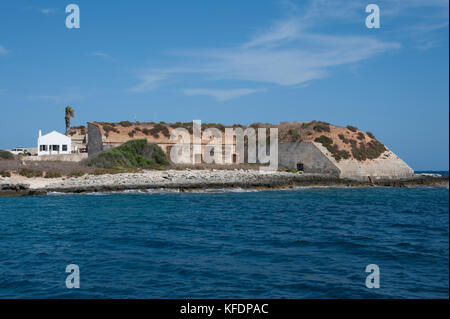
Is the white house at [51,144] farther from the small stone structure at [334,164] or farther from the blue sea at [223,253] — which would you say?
the blue sea at [223,253]

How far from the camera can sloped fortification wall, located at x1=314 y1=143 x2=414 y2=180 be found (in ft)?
179

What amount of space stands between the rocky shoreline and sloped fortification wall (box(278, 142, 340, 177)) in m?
4.76

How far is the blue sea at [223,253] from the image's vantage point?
352 inches

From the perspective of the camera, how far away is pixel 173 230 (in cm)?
1642

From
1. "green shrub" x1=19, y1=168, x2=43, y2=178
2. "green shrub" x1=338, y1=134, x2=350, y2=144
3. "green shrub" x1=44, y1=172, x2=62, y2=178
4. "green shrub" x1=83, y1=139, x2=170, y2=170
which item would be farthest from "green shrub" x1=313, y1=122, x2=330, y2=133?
"green shrub" x1=19, y1=168, x2=43, y2=178

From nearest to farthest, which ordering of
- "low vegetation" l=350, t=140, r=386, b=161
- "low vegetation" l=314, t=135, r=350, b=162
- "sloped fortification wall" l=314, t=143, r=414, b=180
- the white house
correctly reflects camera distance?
1. "sloped fortification wall" l=314, t=143, r=414, b=180
2. "low vegetation" l=314, t=135, r=350, b=162
3. the white house
4. "low vegetation" l=350, t=140, r=386, b=161

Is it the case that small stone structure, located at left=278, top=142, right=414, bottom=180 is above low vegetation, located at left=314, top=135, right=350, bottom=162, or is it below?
below

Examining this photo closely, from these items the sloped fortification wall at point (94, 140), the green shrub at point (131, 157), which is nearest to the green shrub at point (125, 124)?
the sloped fortification wall at point (94, 140)

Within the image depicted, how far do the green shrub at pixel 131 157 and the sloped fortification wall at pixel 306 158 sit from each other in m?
16.2

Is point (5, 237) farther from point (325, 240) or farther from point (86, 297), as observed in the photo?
point (325, 240)

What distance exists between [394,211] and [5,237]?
18763mm

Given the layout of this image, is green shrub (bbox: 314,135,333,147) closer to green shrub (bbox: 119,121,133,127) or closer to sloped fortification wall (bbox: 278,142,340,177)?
sloped fortification wall (bbox: 278,142,340,177)

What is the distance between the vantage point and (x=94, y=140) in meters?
58.9
